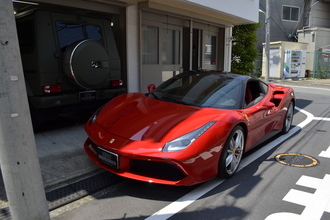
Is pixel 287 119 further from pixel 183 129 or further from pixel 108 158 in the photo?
pixel 108 158

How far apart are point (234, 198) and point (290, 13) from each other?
87.8ft

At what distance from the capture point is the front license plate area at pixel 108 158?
3.22 meters

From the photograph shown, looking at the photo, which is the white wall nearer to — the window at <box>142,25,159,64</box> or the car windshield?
the window at <box>142,25,159,64</box>

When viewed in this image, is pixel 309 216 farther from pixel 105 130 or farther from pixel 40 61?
pixel 40 61

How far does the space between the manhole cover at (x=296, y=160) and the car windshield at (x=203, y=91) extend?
1.15 meters

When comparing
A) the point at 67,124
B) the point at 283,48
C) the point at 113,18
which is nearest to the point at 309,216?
the point at 67,124

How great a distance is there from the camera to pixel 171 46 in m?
8.95

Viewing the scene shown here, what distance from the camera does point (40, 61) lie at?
4.89 m

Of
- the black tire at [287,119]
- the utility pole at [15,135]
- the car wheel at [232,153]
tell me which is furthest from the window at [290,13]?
the utility pole at [15,135]

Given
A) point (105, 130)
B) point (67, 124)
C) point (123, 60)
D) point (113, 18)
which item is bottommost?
point (67, 124)

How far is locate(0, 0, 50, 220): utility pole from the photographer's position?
2027 mm

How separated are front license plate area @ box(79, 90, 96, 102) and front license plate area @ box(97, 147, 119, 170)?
2282 mm

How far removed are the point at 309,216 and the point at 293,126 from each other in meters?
4.16

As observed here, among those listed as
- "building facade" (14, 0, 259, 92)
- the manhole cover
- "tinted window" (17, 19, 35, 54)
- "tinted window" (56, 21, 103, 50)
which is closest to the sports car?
the manhole cover
